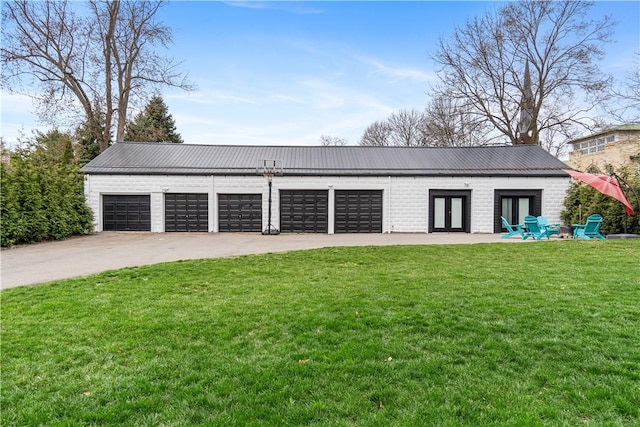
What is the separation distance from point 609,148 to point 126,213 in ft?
123

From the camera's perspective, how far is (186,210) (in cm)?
1911

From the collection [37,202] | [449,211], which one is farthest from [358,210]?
[37,202]

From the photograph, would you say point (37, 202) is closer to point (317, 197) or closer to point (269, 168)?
point (269, 168)

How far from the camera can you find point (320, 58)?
60.5 ft

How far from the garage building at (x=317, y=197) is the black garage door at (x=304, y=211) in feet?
0.17

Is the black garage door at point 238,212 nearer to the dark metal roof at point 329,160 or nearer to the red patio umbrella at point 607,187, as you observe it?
the dark metal roof at point 329,160

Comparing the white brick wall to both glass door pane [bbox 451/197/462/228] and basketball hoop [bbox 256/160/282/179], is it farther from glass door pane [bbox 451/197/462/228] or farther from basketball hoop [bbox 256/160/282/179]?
glass door pane [bbox 451/197/462/228]

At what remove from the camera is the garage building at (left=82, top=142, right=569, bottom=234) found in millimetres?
18938

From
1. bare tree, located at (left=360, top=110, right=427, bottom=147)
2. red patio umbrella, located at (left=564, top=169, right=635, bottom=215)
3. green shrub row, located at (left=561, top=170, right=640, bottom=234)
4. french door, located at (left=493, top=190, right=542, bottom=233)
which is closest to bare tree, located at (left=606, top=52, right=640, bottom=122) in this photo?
green shrub row, located at (left=561, top=170, right=640, bottom=234)

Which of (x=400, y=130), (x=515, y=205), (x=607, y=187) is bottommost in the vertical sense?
(x=515, y=205)

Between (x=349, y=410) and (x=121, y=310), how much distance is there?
3.59 m

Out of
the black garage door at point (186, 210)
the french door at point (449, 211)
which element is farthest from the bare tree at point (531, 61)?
the black garage door at point (186, 210)

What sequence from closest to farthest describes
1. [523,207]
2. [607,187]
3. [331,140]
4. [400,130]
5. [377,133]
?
1. [607,187]
2. [523,207]
3. [400,130]
4. [377,133]
5. [331,140]

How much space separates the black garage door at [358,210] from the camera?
63.8 feet
